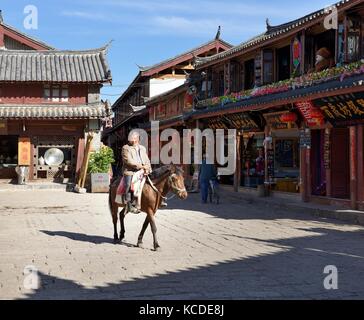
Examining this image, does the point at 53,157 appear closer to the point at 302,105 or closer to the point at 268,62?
the point at 268,62

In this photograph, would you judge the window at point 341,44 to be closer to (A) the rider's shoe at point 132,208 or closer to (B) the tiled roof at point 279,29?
(B) the tiled roof at point 279,29

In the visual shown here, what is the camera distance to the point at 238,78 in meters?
20.7

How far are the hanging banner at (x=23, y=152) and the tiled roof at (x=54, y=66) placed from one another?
315 centimetres

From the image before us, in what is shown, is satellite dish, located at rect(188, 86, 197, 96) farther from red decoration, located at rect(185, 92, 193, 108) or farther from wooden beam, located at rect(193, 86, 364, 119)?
wooden beam, located at rect(193, 86, 364, 119)

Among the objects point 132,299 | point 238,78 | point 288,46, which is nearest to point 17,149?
point 238,78

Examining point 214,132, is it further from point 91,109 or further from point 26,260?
point 26,260

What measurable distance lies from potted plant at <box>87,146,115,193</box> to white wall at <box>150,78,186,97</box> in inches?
500

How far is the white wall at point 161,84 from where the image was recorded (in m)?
35.9


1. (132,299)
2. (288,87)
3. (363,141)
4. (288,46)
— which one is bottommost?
(132,299)

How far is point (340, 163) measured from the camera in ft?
49.1

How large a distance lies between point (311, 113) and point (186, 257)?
8.19 m

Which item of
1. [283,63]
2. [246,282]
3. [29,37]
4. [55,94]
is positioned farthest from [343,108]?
[29,37]
